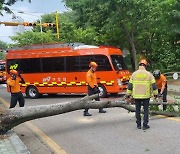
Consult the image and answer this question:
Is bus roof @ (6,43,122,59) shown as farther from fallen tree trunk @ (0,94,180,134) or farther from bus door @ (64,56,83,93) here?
fallen tree trunk @ (0,94,180,134)

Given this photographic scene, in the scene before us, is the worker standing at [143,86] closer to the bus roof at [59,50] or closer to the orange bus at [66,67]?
the orange bus at [66,67]

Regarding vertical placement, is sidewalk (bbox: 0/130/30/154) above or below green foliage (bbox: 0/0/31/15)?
below

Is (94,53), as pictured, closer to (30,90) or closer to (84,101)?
(30,90)

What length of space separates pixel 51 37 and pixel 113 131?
3605 cm

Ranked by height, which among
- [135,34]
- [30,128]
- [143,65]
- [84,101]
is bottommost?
[30,128]

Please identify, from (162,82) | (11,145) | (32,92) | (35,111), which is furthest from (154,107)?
(32,92)

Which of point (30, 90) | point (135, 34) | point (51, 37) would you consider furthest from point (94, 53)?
point (51, 37)

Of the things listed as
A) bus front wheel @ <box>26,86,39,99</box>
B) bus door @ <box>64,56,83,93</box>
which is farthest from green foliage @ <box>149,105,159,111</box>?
bus front wheel @ <box>26,86,39,99</box>

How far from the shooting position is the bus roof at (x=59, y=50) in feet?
60.5

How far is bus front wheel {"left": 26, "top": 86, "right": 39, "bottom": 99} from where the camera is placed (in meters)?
20.0

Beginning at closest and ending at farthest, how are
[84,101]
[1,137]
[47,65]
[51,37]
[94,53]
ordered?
[1,137], [84,101], [94,53], [47,65], [51,37]

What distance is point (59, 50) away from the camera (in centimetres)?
1934

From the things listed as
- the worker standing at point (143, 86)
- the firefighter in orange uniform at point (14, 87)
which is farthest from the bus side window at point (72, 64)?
the worker standing at point (143, 86)

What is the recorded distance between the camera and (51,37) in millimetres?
44062
